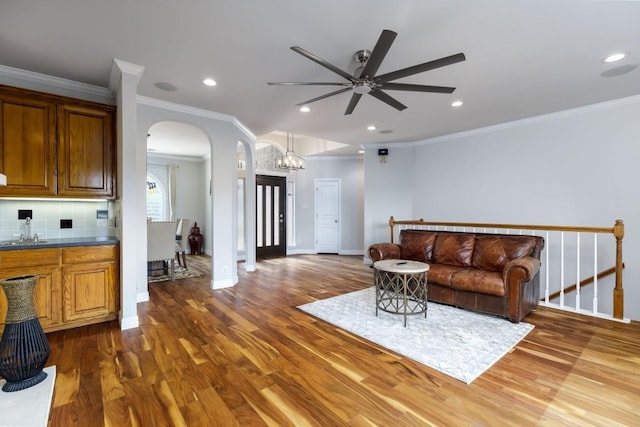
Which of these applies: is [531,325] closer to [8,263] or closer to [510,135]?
[510,135]

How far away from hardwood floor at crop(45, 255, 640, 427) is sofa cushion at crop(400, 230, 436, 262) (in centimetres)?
148

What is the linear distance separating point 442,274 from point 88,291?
400 centimetres

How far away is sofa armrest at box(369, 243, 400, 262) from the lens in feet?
14.5

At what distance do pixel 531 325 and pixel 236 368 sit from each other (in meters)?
3.04

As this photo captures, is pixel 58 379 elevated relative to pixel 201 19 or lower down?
lower down

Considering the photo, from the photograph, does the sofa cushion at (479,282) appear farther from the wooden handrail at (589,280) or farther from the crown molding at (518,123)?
the crown molding at (518,123)

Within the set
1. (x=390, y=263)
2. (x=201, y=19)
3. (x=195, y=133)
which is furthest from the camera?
(x=195, y=133)

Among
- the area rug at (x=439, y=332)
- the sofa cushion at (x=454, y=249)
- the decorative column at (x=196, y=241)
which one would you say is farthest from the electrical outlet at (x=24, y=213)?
the sofa cushion at (x=454, y=249)

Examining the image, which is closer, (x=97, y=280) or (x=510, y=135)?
(x=97, y=280)

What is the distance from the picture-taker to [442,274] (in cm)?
364

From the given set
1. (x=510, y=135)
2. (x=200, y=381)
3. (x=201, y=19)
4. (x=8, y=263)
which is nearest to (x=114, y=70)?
(x=201, y=19)

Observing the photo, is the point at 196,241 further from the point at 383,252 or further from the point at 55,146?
the point at 383,252

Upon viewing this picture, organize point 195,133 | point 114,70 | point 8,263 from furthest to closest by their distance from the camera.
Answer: point 195,133, point 114,70, point 8,263

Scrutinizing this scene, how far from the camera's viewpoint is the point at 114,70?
2.98 meters
